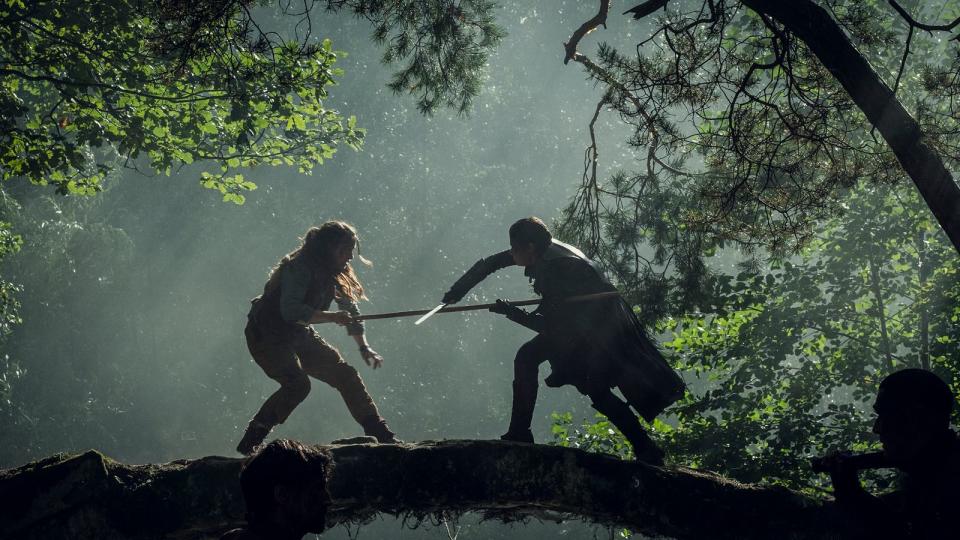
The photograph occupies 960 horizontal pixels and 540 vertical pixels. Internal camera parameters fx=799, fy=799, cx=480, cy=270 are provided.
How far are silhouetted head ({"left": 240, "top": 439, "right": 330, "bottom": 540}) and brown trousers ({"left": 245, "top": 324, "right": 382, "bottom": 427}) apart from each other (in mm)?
3553

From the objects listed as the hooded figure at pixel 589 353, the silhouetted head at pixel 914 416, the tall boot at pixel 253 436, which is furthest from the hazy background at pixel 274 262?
the silhouetted head at pixel 914 416

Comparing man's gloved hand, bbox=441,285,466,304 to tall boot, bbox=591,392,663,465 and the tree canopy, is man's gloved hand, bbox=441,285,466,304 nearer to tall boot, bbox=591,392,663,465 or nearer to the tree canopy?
tall boot, bbox=591,392,663,465

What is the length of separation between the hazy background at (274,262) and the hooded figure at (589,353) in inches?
807

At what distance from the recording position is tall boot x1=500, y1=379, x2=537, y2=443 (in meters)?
5.23

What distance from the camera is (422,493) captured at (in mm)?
4172

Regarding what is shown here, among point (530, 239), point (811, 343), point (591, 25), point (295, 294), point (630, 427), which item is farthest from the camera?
point (811, 343)

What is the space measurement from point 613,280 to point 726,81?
2528mm

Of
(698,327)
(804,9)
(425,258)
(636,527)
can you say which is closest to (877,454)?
(636,527)

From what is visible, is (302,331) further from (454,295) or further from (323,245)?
(454,295)

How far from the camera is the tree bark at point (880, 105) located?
3.76 meters

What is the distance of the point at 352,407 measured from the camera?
20.4ft

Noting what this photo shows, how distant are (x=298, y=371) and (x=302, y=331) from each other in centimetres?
30

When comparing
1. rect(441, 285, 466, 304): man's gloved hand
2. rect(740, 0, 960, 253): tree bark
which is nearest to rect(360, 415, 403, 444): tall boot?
rect(441, 285, 466, 304): man's gloved hand

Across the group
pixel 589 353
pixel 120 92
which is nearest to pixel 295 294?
pixel 589 353
